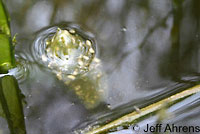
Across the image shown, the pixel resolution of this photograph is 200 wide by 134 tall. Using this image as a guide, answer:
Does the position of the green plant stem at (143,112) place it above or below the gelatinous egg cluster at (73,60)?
below

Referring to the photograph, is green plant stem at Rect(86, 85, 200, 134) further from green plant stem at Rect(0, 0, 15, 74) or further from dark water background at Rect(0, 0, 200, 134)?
green plant stem at Rect(0, 0, 15, 74)

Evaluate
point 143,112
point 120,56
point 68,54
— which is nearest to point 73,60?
point 68,54

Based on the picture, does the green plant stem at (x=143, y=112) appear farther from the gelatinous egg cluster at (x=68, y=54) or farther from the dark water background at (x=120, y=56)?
the gelatinous egg cluster at (x=68, y=54)

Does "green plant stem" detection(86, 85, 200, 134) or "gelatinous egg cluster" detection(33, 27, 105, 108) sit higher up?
"gelatinous egg cluster" detection(33, 27, 105, 108)

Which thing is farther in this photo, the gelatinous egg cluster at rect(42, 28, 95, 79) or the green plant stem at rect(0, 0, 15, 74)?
the gelatinous egg cluster at rect(42, 28, 95, 79)

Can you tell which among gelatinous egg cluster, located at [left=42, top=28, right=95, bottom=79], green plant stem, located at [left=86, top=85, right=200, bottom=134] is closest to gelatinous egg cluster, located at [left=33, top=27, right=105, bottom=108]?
gelatinous egg cluster, located at [left=42, top=28, right=95, bottom=79]

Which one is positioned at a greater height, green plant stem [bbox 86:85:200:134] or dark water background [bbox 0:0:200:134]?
dark water background [bbox 0:0:200:134]

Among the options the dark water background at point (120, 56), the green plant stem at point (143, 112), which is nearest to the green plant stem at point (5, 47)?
the dark water background at point (120, 56)

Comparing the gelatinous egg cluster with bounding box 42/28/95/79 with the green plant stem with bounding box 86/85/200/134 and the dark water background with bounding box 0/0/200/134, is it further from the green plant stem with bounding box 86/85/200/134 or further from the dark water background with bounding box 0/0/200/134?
the green plant stem with bounding box 86/85/200/134

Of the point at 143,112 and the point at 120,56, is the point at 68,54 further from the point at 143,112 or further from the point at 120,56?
the point at 143,112
